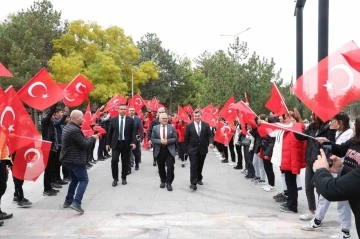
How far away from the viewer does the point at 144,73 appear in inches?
1917

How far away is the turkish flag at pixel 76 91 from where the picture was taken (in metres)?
8.89

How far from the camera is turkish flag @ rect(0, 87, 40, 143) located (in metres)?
5.98

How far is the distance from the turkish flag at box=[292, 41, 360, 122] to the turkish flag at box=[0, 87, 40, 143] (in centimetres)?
443

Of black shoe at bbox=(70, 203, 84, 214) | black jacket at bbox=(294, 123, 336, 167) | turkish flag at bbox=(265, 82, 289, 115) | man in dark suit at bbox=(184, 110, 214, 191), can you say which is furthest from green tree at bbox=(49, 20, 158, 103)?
black jacket at bbox=(294, 123, 336, 167)

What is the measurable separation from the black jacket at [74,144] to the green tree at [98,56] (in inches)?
1215

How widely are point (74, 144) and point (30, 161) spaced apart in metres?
0.82

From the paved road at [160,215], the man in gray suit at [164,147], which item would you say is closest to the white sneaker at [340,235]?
the paved road at [160,215]

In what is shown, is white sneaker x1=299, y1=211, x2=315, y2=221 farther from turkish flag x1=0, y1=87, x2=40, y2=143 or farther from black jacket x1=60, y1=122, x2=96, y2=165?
turkish flag x1=0, y1=87, x2=40, y2=143

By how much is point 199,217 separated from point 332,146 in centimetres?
287

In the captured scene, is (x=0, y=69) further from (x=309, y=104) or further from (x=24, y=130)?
(x=309, y=104)

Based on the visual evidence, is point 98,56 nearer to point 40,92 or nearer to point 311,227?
point 40,92

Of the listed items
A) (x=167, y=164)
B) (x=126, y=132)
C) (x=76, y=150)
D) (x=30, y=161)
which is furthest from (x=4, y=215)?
(x=167, y=164)

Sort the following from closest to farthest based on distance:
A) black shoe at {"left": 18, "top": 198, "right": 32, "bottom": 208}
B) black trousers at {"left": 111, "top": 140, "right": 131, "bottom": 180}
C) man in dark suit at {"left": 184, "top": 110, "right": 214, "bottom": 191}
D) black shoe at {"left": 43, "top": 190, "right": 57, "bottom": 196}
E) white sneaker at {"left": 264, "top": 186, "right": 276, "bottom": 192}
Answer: black shoe at {"left": 18, "top": 198, "right": 32, "bottom": 208} < black shoe at {"left": 43, "top": 190, "right": 57, "bottom": 196} < white sneaker at {"left": 264, "top": 186, "right": 276, "bottom": 192} < man in dark suit at {"left": 184, "top": 110, "right": 214, "bottom": 191} < black trousers at {"left": 111, "top": 140, "right": 131, "bottom": 180}

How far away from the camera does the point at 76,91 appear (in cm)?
905
